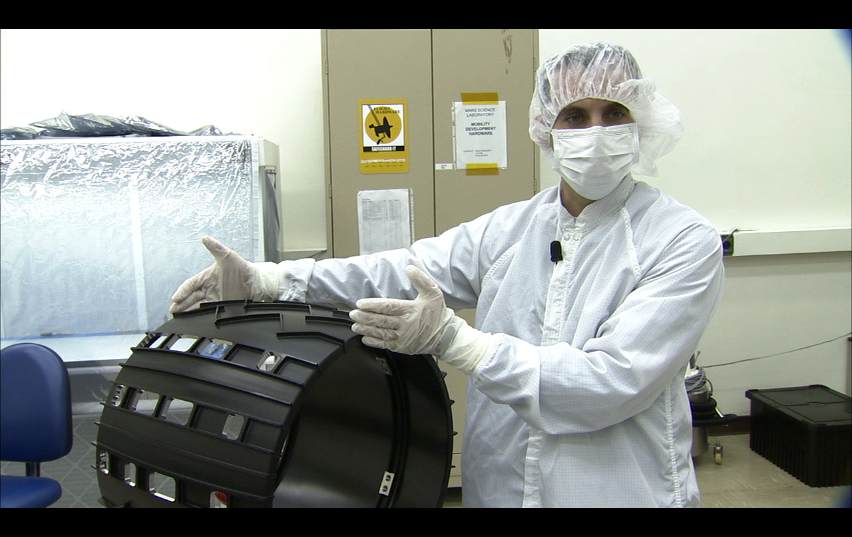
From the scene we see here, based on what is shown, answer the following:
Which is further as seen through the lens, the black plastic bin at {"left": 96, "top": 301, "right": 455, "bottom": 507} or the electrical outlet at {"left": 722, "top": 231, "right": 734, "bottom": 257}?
the electrical outlet at {"left": 722, "top": 231, "right": 734, "bottom": 257}

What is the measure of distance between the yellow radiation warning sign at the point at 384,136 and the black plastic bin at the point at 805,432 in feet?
5.80

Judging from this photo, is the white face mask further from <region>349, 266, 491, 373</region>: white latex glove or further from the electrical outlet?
the electrical outlet

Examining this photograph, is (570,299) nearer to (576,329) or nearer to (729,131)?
(576,329)

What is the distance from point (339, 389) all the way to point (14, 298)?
1.08 meters

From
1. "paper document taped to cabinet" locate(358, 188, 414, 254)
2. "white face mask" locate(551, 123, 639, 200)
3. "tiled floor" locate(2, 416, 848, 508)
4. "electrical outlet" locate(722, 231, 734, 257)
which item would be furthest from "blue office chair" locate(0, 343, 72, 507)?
"electrical outlet" locate(722, 231, 734, 257)

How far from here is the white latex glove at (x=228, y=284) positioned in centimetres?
99

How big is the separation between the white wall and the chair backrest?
1.50 meters

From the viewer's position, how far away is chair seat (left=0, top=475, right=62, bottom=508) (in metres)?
0.65

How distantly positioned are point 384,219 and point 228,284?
1.06 m

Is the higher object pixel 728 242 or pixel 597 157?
pixel 597 157

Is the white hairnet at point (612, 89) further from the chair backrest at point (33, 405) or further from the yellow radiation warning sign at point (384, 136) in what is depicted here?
the yellow radiation warning sign at point (384, 136)

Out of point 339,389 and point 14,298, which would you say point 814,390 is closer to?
point 339,389

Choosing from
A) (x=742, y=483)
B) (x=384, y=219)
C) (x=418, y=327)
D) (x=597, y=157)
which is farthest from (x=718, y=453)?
(x=418, y=327)

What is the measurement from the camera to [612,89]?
3.13 feet
